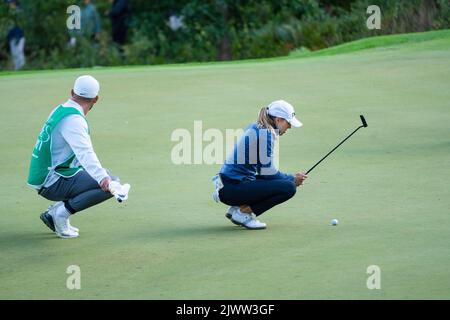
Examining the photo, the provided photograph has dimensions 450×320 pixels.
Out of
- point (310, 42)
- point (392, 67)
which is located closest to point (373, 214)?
point (392, 67)

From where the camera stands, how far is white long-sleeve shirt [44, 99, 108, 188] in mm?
9805

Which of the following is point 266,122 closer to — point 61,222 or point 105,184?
point 105,184

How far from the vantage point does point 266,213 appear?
1145cm

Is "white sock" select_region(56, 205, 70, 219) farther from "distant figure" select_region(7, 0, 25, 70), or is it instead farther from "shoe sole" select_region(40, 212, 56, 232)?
"distant figure" select_region(7, 0, 25, 70)

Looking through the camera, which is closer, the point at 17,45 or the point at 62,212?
the point at 62,212

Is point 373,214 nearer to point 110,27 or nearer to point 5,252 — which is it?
point 5,252

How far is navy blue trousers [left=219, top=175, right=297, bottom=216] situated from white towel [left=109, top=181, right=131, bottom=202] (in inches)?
46.5

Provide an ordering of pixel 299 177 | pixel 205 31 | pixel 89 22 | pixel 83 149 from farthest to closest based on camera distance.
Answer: pixel 89 22, pixel 205 31, pixel 299 177, pixel 83 149

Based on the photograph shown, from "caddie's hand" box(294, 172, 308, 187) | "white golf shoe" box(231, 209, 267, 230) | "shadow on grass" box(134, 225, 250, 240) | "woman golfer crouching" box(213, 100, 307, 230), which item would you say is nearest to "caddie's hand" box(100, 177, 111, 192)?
"shadow on grass" box(134, 225, 250, 240)

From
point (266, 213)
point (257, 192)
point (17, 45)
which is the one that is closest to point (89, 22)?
point (17, 45)

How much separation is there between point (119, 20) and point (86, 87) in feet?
83.4

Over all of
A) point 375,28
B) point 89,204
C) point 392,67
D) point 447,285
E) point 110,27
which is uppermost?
point 110,27

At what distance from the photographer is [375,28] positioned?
2759 cm

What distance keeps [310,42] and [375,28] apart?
3365 mm
